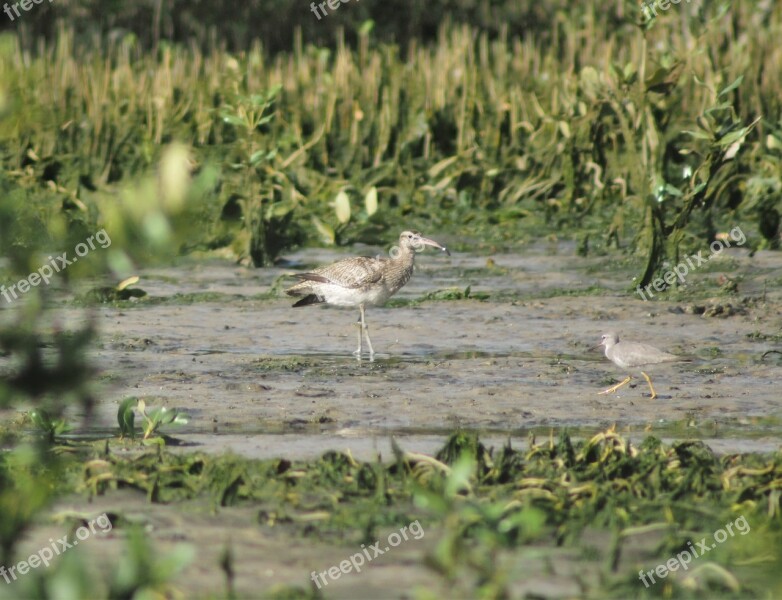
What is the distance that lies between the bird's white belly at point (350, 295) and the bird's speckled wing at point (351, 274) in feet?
0.11

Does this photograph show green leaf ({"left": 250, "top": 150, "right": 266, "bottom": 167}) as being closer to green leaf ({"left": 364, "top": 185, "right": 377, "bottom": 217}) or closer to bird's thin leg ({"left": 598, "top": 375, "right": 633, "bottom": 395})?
green leaf ({"left": 364, "top": 185, "right": 377, "bottom": 217})

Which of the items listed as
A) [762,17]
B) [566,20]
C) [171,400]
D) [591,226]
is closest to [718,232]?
[591,226]

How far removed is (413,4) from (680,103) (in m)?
11.8

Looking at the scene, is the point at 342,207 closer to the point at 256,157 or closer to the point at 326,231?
the point at 326,231

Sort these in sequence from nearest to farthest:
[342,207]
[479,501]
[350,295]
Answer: [479,501] → [350,295] → [342,207]

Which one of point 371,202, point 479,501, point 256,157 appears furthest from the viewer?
point 371,202

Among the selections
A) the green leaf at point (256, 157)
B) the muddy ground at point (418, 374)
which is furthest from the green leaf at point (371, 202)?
the green leaf at point (256, 157)

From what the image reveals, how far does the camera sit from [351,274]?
1060 centimetres

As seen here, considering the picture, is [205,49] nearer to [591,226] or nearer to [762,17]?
[762,17]

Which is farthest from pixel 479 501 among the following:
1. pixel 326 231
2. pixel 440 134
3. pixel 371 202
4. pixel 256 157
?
pixel 440 134

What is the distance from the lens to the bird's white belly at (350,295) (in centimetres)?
1054

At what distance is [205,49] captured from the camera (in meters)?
27.1

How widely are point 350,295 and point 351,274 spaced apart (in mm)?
159

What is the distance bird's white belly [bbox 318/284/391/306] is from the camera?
10539 mm
